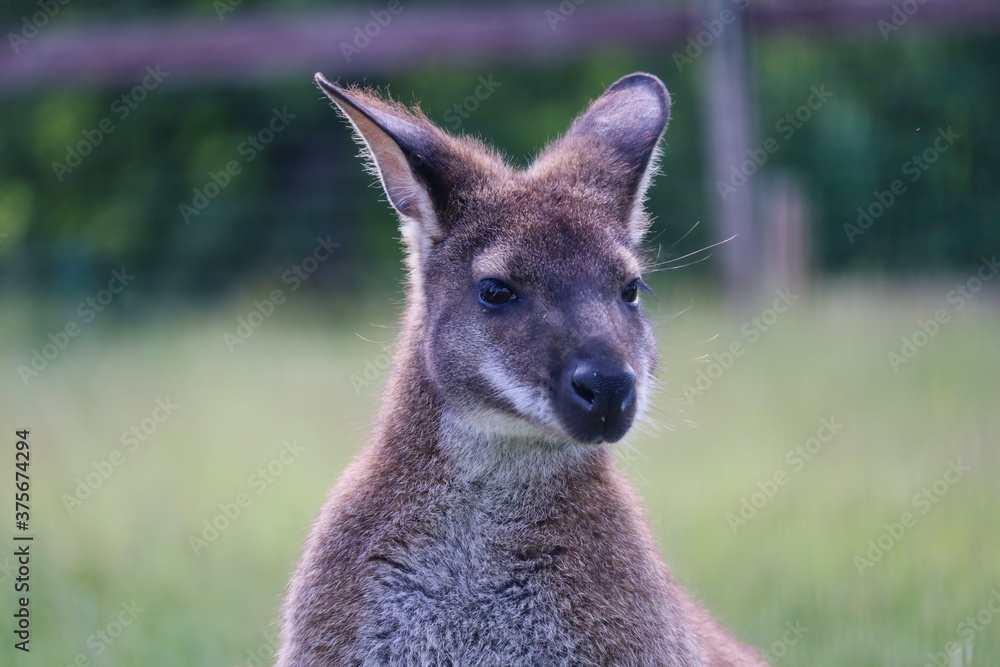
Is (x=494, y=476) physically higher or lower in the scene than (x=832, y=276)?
higher

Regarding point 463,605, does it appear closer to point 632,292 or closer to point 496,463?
point 496,463

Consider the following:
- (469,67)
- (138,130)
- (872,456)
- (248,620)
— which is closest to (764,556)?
(872,456)

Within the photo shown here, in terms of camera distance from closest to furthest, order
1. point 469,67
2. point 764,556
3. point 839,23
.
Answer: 1. point 764,556
2. point 839,23
3. point 469,67

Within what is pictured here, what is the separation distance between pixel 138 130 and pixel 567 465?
56.1ft

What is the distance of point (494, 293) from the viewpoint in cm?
470

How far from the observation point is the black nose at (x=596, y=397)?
14.1ft

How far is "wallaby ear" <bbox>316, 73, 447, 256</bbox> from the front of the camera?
4.67 metres

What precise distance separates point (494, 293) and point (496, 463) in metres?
0.68

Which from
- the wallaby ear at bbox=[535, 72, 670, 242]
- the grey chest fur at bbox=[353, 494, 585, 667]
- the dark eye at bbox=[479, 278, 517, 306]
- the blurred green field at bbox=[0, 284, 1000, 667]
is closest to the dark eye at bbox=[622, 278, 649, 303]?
the wallaby ear at bbox=[535, 72, 670, 242]

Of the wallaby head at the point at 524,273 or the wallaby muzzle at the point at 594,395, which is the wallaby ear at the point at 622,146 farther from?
the wallaby muzzle at the point at 594,395

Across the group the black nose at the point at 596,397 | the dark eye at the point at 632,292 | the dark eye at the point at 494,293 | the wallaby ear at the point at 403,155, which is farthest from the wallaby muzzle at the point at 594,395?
the wallaby ear at the point at 403,155

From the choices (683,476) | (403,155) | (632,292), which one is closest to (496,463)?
(632,292)

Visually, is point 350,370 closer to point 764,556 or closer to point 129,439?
point 129,439

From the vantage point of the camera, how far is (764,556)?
7676 millimetres
